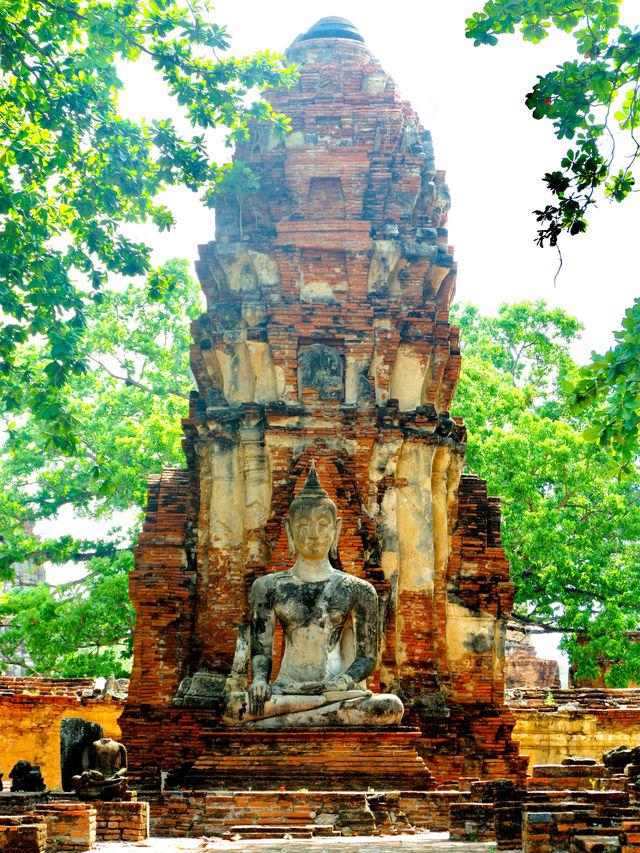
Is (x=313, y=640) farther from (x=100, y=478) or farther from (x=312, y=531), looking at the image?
(x=100, y=478)

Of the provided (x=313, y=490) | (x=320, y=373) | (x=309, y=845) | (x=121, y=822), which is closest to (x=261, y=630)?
(x=313, y=490)

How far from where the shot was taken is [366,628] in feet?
37.4

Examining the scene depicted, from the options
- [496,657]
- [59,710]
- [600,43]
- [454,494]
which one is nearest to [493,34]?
[600,43]

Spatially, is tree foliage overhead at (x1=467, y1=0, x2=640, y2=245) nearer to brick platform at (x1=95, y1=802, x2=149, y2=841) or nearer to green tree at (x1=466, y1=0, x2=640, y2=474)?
green tree at (x1=466, y1=0, x2=640, y2=474)

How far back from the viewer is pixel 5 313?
1141cm

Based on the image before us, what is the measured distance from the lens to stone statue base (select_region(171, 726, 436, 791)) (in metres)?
10.3

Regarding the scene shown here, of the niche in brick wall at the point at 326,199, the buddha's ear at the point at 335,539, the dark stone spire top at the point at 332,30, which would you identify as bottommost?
the buddha's ear at the point at 335,539

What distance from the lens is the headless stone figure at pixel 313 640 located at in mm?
10797

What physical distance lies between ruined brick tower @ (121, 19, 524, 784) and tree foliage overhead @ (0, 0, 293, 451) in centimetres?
205

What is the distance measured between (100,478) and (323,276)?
6.17 meters

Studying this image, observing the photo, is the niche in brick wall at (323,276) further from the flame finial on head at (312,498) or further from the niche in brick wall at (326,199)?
the flame finial on head at (312,498)

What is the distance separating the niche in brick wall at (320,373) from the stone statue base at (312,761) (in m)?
4.74

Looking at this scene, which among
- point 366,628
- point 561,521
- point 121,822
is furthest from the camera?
point 561,521

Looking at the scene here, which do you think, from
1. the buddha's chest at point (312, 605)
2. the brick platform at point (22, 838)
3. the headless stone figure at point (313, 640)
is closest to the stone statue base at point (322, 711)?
the headless stone figure at point (313, 640)
